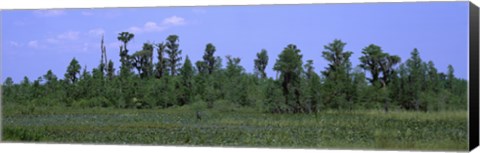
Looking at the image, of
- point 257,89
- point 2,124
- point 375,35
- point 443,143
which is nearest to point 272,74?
point 257,89

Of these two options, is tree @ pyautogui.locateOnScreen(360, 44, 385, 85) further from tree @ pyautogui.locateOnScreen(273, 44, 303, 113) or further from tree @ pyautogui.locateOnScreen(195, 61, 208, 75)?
tree @ pyautogui.locateOnScreen(195, 61, 208, 75)

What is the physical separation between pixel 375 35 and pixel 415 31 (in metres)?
0.57

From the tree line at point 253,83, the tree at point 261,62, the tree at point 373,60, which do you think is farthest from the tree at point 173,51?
the tree at point 373,60

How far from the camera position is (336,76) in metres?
14.8

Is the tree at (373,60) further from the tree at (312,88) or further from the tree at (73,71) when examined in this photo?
the tree at (73,71)

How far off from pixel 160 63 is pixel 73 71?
1404mm

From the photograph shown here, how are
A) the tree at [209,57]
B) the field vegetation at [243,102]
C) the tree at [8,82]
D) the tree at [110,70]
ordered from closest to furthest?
the field vegetation at [243,102] → the tree at [209,57] → the tree at [110,70] → the tree at [8,82]

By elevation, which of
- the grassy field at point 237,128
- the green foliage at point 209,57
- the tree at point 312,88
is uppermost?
the green foliage at point 209,57

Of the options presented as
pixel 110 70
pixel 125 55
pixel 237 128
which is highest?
pixel 125 55

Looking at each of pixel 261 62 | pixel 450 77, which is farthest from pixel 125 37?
pixel 450 77

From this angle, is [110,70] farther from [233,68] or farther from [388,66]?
[388,66]

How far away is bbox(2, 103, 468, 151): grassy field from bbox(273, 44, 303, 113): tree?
0.94ft

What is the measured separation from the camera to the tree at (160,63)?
611 inches

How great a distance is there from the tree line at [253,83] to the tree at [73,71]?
16mm
